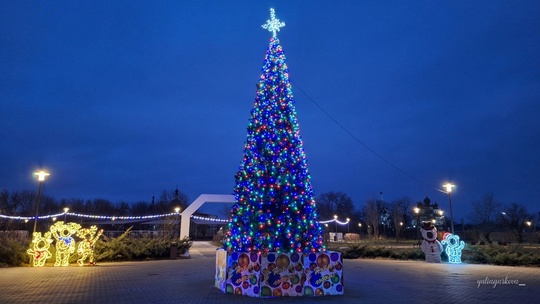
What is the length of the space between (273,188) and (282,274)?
7.50 feet

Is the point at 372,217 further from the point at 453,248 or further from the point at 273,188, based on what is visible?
the point at 273,188

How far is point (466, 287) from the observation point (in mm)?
10188

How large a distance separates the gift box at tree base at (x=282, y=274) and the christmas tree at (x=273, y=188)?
1.95 feet

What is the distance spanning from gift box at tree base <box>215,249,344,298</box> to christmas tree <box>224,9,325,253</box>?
59cm

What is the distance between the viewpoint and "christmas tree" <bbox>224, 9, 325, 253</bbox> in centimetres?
977

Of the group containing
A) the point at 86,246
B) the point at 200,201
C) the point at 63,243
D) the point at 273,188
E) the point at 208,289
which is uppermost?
the point at 200,201

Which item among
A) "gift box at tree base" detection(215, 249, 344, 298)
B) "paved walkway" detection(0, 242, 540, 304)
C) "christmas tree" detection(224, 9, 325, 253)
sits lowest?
"paved walkway" detection(0, 242, 540, 304)

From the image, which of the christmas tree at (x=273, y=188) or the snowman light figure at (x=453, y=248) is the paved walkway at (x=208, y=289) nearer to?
the christmas tree at (x=273, y=188)

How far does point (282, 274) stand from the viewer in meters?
9.07

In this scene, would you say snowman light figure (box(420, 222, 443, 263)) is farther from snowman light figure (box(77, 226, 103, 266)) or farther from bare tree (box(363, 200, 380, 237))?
bare tree (box(363, 200, 380, 237))

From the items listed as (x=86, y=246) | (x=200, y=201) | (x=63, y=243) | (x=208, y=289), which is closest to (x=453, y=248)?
(x=208, y=289)

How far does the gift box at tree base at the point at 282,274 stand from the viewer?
8984mm

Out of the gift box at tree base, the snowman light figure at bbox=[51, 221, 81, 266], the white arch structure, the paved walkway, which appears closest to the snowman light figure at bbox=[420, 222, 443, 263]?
the paved walkway

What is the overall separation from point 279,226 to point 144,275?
675 cm
